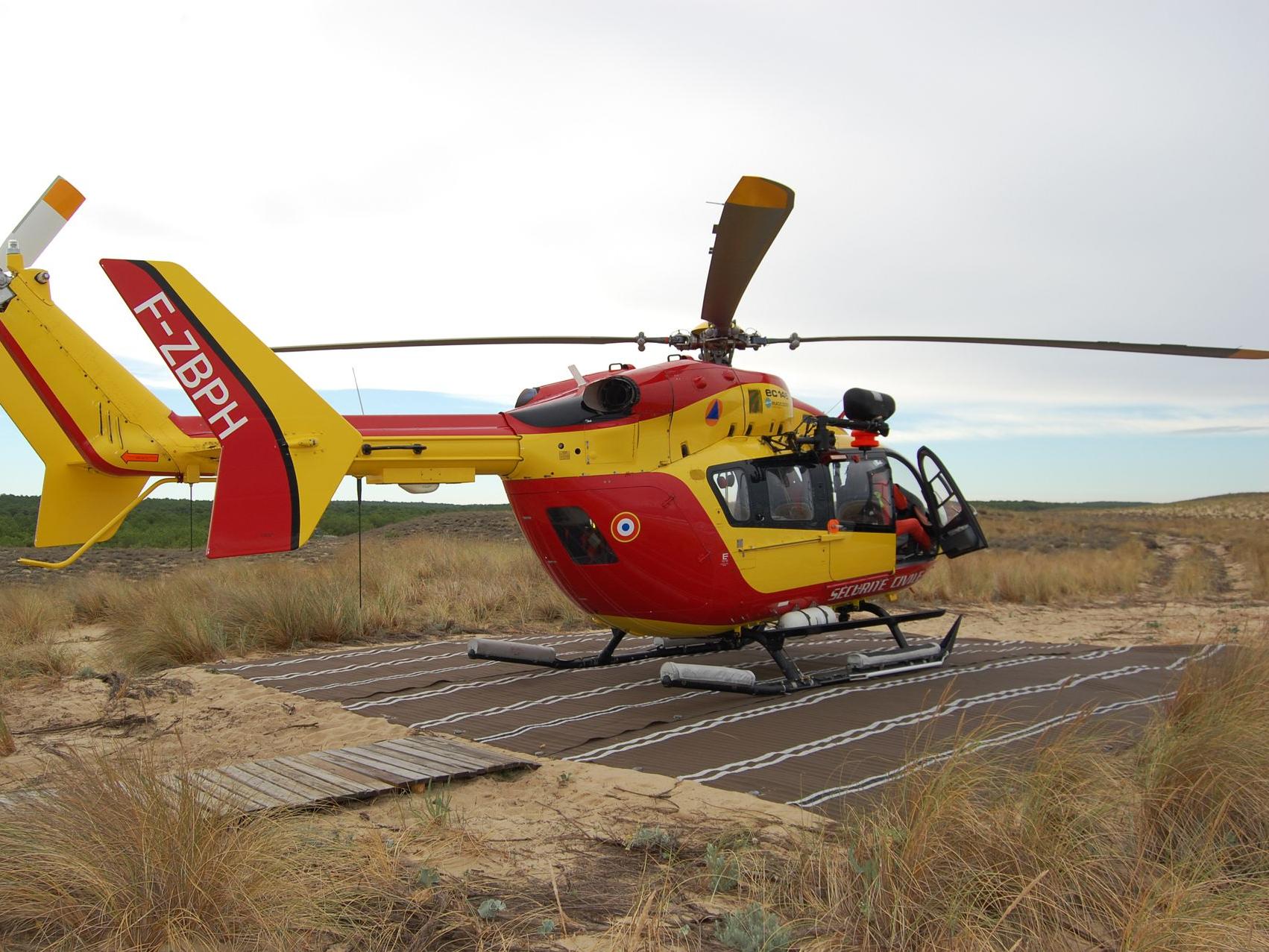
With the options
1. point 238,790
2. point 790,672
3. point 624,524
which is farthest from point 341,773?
point 790,672

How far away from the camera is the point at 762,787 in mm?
5754

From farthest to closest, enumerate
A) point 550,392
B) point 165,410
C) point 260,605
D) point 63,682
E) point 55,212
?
point 260,605, point 63,682, point 550,392, point 165,410, point 55,212

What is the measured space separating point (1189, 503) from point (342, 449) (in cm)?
10326

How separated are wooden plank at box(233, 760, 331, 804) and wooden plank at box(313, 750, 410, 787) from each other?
0.39 metres

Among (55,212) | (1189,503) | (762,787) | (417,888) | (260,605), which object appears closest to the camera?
(417,888)

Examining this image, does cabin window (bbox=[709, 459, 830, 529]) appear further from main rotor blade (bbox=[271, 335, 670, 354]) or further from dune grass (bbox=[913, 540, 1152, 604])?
dune grass (bbox=[913, 540, 1152, 604])

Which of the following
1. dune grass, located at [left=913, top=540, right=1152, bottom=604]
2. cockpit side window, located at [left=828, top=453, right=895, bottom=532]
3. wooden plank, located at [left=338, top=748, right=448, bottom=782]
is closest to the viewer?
wooden plank, located at [left=338, top=748, right=448, bottom=782]

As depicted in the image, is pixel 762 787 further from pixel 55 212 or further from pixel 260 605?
pixel 260 605

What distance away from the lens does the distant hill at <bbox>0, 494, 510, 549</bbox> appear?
1325 inches

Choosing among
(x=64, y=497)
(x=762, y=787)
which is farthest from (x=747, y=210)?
(x=64, y=497)

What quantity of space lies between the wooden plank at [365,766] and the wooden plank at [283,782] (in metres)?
0.39

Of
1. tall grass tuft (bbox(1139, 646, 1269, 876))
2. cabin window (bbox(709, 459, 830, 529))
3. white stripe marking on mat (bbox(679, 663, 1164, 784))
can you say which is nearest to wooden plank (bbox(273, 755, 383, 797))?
white stripe marking on mat (bbox(679, 663, 1164, 784))

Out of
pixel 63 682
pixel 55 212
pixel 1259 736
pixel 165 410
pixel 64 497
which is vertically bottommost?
pixel 63 682

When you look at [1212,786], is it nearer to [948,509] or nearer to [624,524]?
[624,524]
